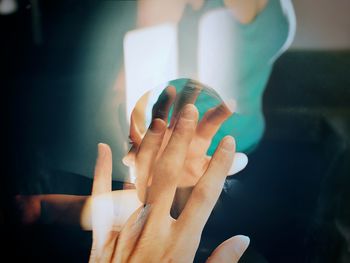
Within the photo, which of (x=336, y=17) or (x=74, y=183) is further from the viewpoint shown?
(x=74, y=183)

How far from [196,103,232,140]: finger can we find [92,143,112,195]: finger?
0.87 feet

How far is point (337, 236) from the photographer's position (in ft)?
3.39

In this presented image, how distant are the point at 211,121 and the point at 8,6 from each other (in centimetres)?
63

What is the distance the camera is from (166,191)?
3.33ft

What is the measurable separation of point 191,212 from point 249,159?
214 millimetres

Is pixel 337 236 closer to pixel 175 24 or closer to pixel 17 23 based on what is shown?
pixel 175 24

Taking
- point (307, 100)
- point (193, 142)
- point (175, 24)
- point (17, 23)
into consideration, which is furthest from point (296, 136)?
point (17, 23)

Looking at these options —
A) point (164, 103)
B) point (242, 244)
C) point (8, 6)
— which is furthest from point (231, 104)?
point (8, 6)

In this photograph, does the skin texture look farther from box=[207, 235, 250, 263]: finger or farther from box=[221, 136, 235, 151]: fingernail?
box=[207, 235, 250, 263]: finger

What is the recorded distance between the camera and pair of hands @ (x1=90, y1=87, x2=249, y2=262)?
39.8 inches

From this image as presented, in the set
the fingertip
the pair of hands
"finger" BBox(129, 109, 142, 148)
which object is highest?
"finger" BBox(129, 109, 142, 148)

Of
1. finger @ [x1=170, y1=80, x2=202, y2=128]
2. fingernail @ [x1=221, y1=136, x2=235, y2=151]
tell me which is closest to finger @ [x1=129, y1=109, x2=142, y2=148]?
finger @ [x1=170, y1=80, x2=202, y2=128]

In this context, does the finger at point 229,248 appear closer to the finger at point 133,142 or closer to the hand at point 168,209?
the hand at point 168,209

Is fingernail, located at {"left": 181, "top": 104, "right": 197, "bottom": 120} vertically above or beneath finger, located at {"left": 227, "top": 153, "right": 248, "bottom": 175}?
above
